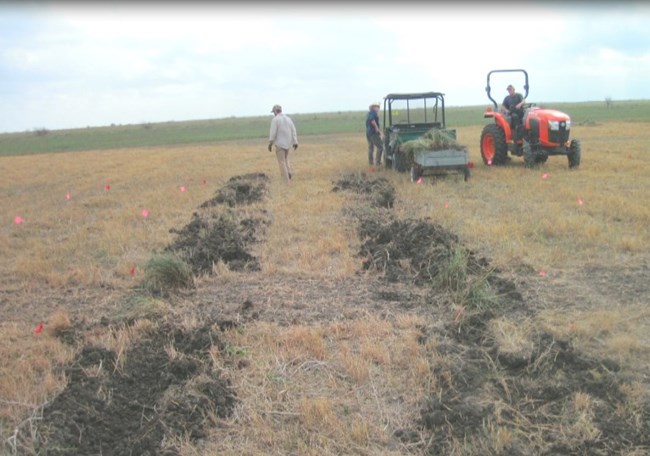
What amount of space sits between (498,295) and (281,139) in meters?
8.56

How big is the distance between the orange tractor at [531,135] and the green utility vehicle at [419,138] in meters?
1.29

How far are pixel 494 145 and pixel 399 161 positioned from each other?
7.78 feet

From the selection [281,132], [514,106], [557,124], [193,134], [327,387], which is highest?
[193,134]

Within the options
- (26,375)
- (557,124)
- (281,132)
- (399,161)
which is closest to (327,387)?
(26,375)

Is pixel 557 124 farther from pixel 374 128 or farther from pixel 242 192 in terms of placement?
pixel 242 192

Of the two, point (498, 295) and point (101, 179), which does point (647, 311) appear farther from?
point (101, 179)

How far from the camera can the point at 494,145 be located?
13.6 meters

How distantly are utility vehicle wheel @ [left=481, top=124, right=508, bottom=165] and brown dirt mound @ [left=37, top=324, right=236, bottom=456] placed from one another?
10594mm

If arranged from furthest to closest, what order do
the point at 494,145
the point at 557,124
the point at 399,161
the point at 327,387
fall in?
the point at 494,145, the point at 399,161, the point at 557,124, the point at 327,387

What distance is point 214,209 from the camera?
399 inches

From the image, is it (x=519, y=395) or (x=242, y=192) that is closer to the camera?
(x=519, y=395)

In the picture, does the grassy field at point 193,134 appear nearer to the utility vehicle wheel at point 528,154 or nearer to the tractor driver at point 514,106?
the tractor driver at point 514,106

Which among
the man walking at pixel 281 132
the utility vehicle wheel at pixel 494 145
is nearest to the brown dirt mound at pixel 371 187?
the man walking at pixel 281 132

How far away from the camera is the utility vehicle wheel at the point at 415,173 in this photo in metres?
11.8
